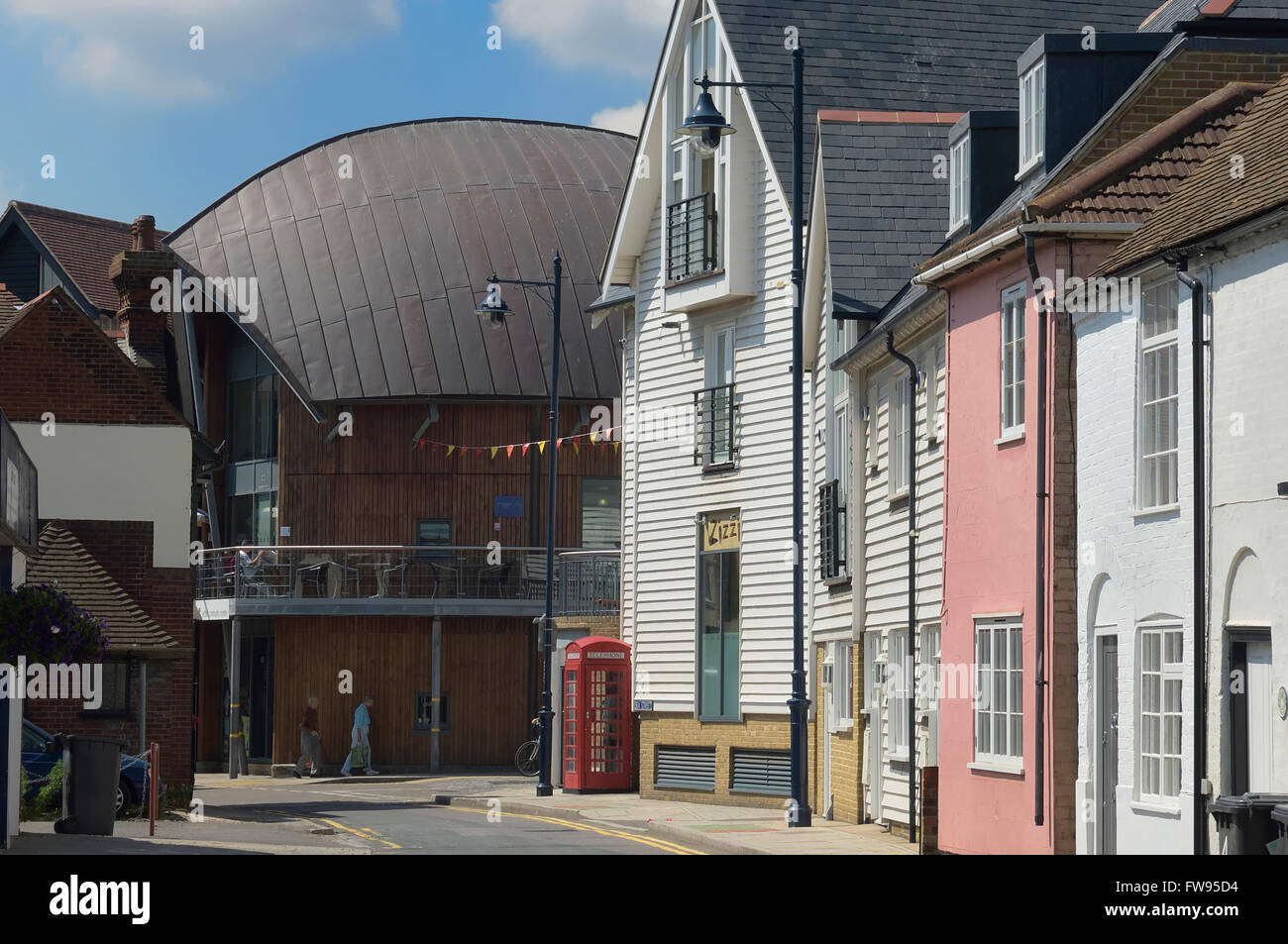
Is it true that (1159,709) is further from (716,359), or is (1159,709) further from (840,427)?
(716,359)

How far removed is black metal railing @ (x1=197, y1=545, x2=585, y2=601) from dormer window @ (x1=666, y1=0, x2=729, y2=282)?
13.2m

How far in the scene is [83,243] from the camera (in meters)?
57.2

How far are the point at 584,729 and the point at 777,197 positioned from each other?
9729 mm

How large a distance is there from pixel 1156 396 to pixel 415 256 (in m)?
32.4

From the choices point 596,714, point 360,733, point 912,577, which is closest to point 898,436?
point 912,577

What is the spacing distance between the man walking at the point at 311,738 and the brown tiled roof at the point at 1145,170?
26.7 m

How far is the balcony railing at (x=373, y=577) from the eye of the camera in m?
43.4

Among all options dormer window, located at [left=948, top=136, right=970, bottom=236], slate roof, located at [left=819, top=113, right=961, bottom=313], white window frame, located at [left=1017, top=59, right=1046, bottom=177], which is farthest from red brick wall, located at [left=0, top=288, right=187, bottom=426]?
white window frame, located at [left=1017, top=59, right=1046, bottom=177]

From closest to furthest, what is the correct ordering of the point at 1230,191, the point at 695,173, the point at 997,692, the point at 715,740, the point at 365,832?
the point at 1230,191 → the point at 997,692 → the point at 365,832 → the point at 715,740 → the point at 695,173

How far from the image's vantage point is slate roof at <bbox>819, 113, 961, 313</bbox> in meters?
25.2

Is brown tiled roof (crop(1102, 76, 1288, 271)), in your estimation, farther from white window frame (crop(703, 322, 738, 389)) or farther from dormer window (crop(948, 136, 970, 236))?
white window frame (crop(703, 322, 738, 389))

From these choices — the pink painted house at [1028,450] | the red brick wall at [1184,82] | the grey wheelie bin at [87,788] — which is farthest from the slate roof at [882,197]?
the grey wheelie bin at [87,788]

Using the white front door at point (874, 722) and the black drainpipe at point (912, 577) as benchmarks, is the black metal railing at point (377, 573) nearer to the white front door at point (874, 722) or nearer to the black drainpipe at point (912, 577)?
the white front door at point (874, 722)
